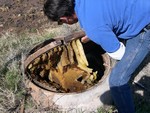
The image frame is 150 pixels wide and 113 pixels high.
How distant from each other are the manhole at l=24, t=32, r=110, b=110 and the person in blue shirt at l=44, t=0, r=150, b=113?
59 centimetres

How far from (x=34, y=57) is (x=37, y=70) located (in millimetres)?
358

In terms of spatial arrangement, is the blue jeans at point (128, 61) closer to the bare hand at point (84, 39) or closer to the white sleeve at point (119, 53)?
the white sleeve at point (119, 53)

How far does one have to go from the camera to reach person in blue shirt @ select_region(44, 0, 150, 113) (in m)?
3.37

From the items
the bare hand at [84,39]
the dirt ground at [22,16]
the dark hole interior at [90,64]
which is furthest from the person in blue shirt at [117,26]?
the dirt ground at [22,16]

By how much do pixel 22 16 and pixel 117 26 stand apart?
292 cm

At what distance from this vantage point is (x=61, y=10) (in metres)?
3.47

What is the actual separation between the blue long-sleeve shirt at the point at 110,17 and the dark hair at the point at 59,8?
2.4 inches

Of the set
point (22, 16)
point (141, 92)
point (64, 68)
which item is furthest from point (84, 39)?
point (22, 16)

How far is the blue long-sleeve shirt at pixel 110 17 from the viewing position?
132 inches

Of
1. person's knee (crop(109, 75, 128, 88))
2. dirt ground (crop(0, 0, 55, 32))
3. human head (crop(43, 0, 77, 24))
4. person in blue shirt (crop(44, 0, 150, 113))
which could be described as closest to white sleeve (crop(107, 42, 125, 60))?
person in blue shirt (crop(44, 0, 150, 113))

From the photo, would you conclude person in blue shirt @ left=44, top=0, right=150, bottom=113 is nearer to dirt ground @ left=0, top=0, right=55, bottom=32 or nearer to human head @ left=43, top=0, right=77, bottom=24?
human head @ left=43, top=0, right=77, bottom=24

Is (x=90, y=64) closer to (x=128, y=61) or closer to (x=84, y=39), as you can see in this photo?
(x=84, y=39)

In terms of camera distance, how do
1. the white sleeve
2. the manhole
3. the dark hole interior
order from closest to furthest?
the white sleeve < the manhole < the dark hole interior

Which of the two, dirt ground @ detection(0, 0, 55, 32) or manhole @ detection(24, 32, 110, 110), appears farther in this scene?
dirt ground @ detection(0, 0, 55, 32)
